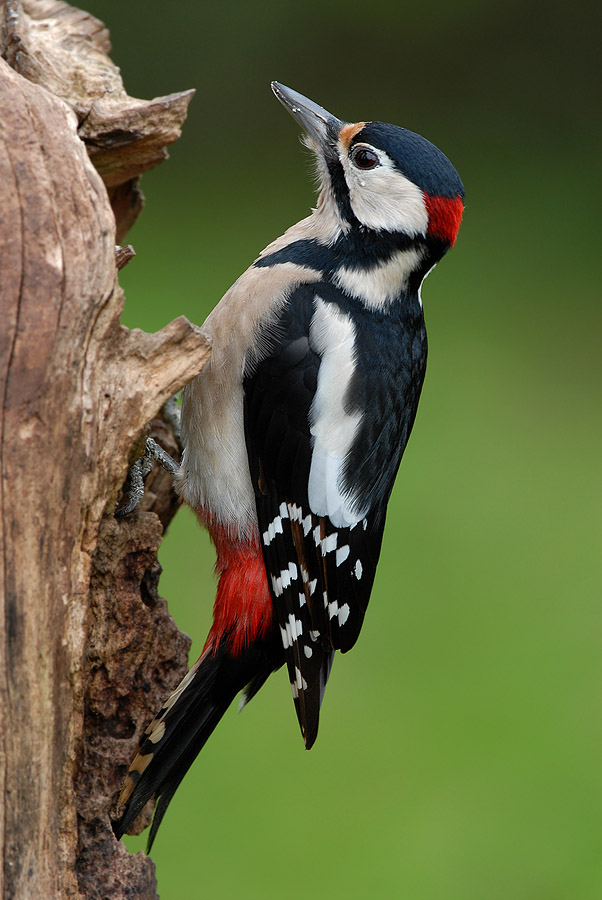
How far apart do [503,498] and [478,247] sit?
2416 millimetres

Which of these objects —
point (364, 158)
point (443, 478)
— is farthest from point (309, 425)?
point (443, 478)

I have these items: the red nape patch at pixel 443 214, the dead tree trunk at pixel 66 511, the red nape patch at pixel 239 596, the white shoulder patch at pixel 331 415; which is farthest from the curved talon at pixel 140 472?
the red nape patch at pixel 443 214

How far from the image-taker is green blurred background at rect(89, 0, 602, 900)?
3699 mm

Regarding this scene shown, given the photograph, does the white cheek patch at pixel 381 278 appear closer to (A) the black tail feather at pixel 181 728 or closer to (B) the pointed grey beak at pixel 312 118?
(B) the pointed grey beak at pixel 312 118

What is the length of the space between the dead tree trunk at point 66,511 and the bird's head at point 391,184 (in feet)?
2.15

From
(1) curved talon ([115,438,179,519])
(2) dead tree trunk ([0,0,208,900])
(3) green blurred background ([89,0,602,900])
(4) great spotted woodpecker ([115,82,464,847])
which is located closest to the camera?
(2) dead tree trunk ([0,0,208,900])

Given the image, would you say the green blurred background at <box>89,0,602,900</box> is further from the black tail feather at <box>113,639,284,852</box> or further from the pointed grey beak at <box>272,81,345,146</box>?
the pointed grey beak at <box>272,81,345,146</box>

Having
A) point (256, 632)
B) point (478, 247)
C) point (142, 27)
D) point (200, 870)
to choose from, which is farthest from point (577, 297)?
point (256, 632)

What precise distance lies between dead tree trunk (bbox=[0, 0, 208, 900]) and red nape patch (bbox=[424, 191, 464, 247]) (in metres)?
0.75

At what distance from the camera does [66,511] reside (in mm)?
1852

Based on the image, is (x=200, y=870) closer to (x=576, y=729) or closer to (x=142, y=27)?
(x=576, y=729)

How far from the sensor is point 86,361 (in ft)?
6.03

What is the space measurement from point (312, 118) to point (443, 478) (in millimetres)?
3005

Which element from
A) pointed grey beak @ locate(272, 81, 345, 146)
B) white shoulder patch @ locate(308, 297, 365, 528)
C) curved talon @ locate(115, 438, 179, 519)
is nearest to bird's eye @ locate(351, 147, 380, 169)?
pointed grey beak @ locate(272, 81, 345, 146)
